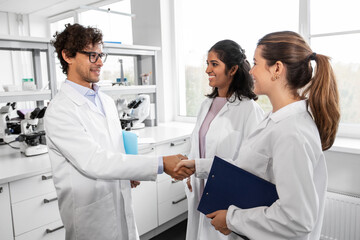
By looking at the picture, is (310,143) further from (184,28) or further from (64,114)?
(184,28)

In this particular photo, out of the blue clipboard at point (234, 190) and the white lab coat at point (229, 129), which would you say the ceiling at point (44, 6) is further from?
the blue clipboard at point (234, 190)

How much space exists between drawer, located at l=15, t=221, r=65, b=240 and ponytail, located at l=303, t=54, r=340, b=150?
1672 millimetres

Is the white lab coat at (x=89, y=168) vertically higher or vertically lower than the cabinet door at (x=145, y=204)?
higher

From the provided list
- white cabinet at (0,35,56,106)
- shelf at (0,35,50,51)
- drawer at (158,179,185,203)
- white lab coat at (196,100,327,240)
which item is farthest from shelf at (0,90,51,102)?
white lab coat at (196,100,327,240)

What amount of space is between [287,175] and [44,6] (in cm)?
490

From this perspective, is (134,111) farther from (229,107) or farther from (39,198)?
(229,107)

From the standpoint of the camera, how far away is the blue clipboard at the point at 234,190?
0.95 metres

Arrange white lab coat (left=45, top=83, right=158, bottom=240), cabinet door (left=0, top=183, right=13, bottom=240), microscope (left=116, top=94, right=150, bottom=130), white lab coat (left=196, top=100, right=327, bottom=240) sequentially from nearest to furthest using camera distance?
white lab coat (left=196, top=100, right=327, bottom=240) → white lab coat (left=45, top=83, right=158, bottom=240) → cabinet door (left=0, top=183, right=13, bottom=240) → microscope (left=116, top=94, right=150, bottom=130)

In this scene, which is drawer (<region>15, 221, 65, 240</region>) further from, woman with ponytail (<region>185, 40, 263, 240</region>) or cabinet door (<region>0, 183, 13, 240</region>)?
woman with ponytail (<region>185, 40, 263, 240</region>)

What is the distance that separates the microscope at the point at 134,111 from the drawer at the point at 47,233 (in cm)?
116

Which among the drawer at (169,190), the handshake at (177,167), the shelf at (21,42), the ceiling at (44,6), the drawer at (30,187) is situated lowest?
the drawer at (169,190)

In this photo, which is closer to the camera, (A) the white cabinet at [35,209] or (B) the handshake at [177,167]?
(B) the handshake at [177,167]

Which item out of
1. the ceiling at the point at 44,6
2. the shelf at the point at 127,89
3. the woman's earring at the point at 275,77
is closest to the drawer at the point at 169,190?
the shelf at the point at 127,89

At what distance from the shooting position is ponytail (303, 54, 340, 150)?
93 cm
